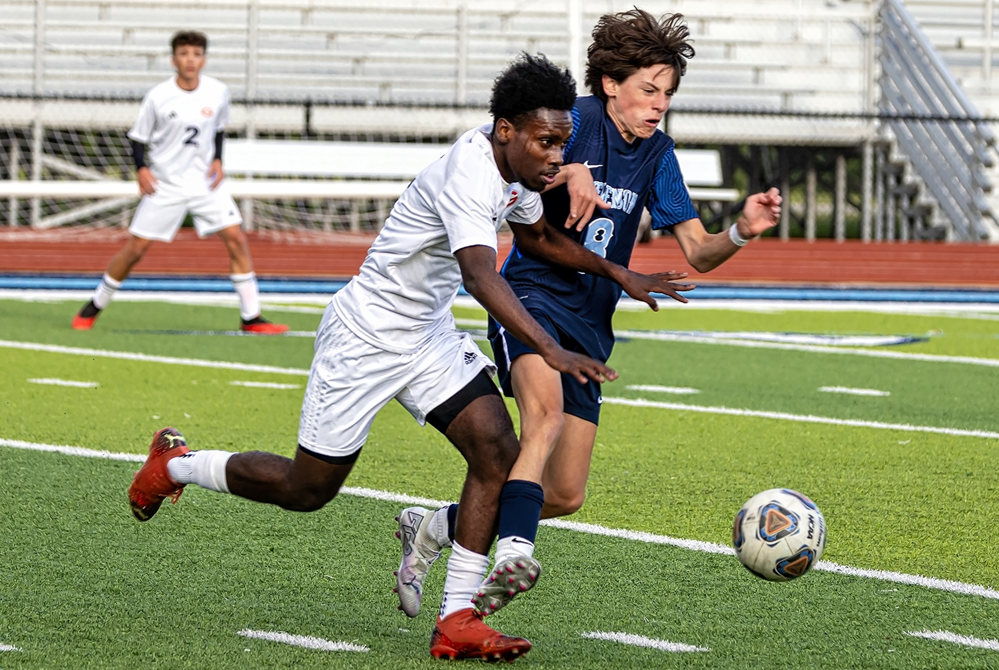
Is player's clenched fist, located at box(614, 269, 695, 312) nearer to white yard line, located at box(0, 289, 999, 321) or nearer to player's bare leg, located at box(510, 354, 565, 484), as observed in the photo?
player's bare leg, located at box(510, 354, 565, 484)

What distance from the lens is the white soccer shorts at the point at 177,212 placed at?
453 inches

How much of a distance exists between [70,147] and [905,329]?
12953mm

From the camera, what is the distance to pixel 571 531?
5.40 metres

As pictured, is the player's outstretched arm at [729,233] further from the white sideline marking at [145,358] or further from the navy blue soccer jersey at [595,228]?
the white sideline marking at [145,358]

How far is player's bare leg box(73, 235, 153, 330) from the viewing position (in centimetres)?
1130

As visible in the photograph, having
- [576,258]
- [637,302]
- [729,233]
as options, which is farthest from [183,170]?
[576,258]

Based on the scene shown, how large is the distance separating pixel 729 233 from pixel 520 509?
1526 millimetres

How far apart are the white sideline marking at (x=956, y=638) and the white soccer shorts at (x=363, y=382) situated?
1.44m

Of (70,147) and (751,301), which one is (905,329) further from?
(70,147)

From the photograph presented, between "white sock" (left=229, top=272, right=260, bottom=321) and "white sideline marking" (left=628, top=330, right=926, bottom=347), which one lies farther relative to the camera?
"white sideline marking" (left=628, top=330, right=926, bottom=347)

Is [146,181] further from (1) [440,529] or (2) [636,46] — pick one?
(1) [440,529]

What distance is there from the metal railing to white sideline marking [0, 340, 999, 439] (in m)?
13.0

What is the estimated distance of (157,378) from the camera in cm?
900

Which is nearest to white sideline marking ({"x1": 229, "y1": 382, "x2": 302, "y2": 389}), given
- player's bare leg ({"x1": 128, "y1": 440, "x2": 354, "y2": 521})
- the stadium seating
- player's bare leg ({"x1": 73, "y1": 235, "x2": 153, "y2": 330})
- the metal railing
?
player's bare leg ({"x1": 73, "y1": 235, "x2": 153, "y2": 330})
